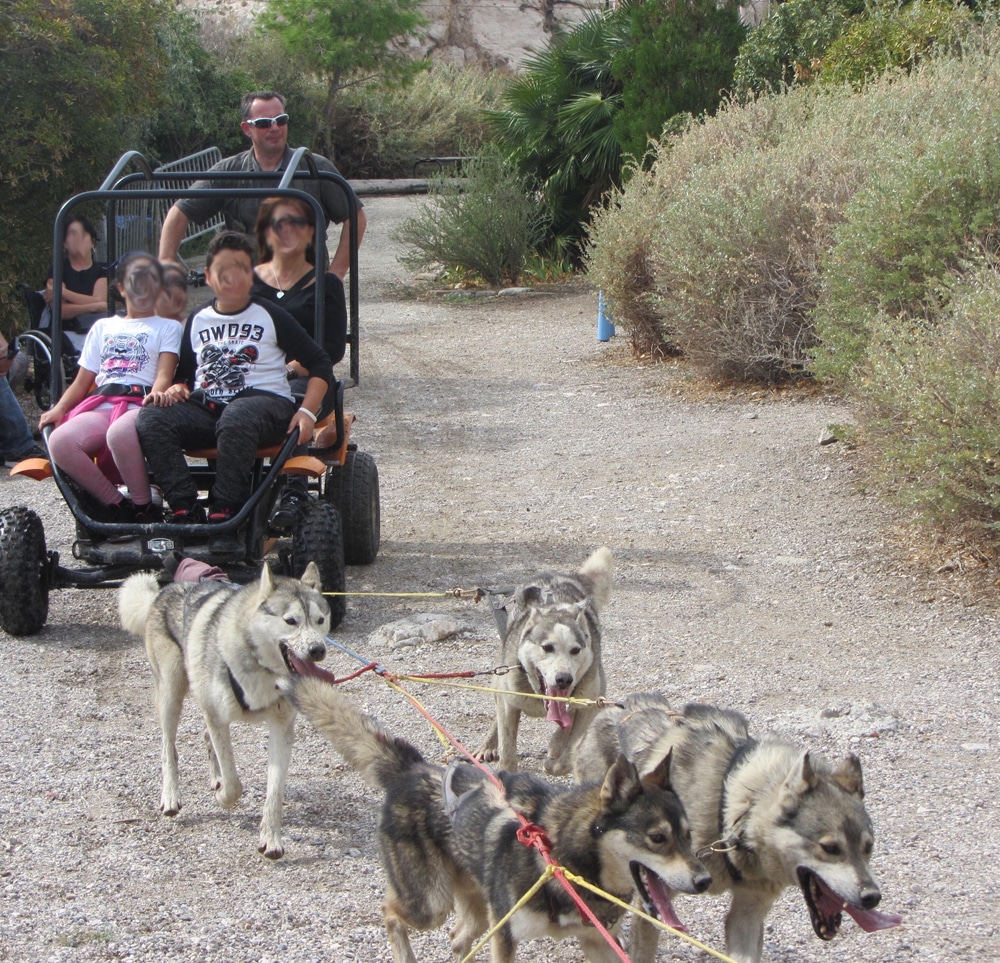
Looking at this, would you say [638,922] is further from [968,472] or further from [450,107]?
[450,107]

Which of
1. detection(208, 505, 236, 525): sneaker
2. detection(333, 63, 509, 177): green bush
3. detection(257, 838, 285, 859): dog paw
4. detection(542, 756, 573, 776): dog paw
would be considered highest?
detection(333, 63, 509, 177): green bush

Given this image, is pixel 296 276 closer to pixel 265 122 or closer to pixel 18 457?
pixel 265 122

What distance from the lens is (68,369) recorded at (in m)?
7.57

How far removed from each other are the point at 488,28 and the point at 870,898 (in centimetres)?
4893

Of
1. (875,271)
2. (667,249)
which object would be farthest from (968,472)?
(667,249)

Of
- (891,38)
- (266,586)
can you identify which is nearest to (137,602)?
(266,586)

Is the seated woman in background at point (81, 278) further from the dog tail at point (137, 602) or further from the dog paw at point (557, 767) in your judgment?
the dog paw at point (557, 767)

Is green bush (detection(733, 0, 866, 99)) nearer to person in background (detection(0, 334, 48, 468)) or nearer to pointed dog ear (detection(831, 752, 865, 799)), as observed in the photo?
person in background (detection(0, 334, 48, 468))

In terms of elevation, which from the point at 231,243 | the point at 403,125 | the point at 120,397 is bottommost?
the point at 120,397

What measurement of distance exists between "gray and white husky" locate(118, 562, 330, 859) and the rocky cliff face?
45.4 meters

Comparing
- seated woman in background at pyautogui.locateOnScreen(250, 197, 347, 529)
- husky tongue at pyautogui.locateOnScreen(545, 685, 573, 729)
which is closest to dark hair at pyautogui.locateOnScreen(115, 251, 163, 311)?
seated woman in background at pyautogui.locateOnScreen(250, 197, 347, 529)

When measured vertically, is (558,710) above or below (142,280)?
below

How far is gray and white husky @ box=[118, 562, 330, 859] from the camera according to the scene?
4.35m

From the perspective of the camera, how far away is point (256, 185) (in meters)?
7.89
